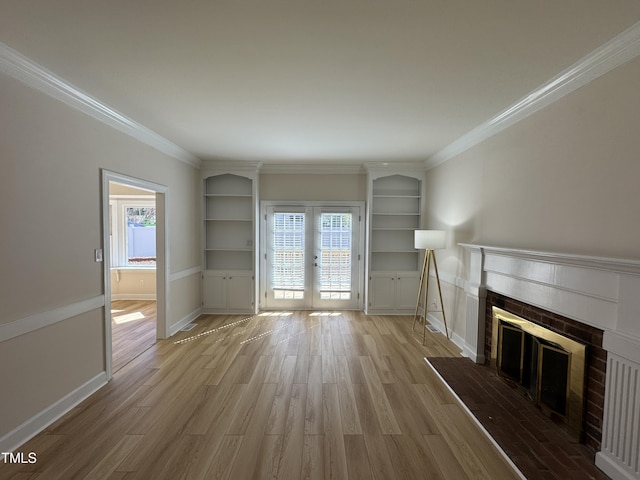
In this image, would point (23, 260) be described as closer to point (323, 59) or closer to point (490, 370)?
point (323, 59)

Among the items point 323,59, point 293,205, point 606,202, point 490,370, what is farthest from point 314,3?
point 293,205

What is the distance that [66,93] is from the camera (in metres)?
2.58

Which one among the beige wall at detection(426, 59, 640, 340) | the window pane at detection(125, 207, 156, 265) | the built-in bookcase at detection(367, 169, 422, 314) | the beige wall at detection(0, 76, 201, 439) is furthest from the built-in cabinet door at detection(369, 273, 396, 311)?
the window pane at detection(125, 207, 156, 265)

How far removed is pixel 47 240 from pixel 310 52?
248cm

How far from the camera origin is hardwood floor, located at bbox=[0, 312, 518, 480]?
2.04m

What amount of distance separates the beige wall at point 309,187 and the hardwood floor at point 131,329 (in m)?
2.91

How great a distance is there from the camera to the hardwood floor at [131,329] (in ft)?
12.7

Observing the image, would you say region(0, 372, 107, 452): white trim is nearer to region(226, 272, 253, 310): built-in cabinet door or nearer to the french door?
region(226, 272, 253, 310): built-in cabinet door

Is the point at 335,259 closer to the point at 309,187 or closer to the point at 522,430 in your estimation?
the point at 309,187

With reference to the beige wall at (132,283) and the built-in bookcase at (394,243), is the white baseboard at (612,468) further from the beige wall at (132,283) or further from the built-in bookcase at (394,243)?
the beige wall at (132,283)

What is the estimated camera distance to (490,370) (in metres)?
3.41

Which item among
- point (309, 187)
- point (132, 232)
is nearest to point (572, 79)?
point (309, 187)

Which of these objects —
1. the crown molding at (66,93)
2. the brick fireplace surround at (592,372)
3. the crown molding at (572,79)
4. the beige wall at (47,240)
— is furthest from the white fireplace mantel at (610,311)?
the crown molding at (66,93)

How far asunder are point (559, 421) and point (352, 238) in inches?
153
